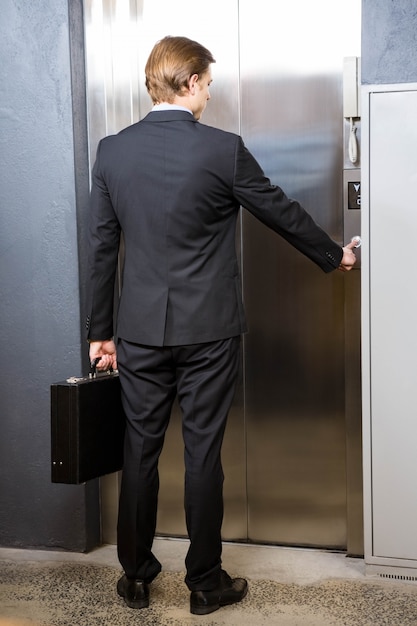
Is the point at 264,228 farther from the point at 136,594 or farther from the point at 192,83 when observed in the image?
the point at 136,594

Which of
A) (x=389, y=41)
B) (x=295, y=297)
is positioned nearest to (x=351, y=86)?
(x=389, y=41)

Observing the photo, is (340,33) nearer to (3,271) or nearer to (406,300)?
(406,300)

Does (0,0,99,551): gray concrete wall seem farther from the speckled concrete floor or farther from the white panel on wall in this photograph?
the white panel on wall

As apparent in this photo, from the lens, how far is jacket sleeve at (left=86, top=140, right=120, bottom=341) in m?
2.59

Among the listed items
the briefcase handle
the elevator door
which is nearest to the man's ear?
the elevator door

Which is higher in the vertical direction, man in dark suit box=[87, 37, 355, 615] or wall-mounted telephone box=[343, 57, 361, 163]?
wall-mounted telephone box=[343, 57, 361, 163]

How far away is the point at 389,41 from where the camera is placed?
269 cm

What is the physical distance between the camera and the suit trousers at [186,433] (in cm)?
253

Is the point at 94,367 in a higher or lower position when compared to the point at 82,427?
higher

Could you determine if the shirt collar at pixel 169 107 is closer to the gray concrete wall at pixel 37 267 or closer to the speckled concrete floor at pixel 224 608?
the gray concrete wall at pixel 37 267

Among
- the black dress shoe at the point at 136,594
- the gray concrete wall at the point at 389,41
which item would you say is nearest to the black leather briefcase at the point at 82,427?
the black dress shoe at the point at 136,594

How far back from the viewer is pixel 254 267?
308 cm

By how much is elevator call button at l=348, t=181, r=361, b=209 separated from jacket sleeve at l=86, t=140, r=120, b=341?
80cm

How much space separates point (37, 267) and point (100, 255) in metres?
0.54
